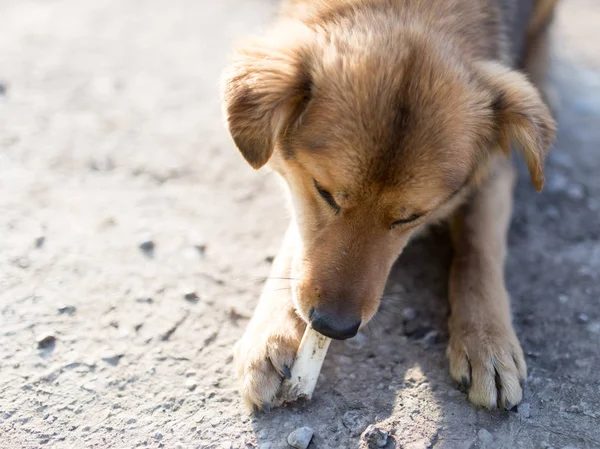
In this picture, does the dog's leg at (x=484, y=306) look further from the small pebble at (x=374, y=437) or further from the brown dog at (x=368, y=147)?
the small pebble at (x=374, y=437)

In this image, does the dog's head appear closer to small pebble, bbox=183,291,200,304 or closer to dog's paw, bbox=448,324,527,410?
dog's paw, bbox=448,324,527,410

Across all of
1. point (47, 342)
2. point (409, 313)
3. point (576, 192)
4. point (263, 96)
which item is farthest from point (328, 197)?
point (576, 192)

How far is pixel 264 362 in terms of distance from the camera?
263cm

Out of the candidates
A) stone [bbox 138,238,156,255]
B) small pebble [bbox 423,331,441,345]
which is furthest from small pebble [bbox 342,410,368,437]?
stone [bbox 138,238,156,255]

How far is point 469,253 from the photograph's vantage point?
3.29 m

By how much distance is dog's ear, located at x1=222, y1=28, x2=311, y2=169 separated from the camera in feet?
8.68

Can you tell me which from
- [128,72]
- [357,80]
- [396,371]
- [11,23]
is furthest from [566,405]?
[11,23]

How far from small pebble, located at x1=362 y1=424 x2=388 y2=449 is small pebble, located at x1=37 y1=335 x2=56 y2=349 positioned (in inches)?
52.6

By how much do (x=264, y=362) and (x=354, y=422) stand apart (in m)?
0.41

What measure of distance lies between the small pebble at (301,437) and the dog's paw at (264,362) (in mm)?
157

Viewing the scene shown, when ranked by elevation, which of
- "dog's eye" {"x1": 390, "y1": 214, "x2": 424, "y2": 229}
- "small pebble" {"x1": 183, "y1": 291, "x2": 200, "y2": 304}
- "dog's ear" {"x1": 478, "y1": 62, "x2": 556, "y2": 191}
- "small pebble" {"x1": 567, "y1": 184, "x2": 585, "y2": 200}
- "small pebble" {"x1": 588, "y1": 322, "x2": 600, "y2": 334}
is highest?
"dog's ear" {"x1": 478, "y1": 62, "x2": 556, "y2": 191}

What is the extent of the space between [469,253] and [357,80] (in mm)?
1119

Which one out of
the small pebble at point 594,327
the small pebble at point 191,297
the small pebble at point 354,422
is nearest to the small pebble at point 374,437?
the small pebble at point 354,422

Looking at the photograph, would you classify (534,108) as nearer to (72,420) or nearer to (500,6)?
(500,6)
